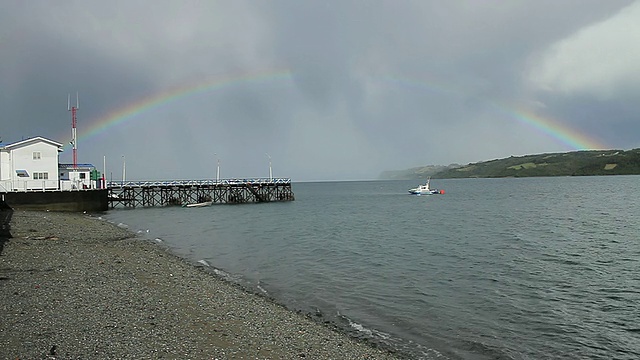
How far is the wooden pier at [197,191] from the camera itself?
7038cm

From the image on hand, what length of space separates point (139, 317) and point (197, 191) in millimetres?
66574

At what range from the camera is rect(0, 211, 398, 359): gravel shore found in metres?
9.25

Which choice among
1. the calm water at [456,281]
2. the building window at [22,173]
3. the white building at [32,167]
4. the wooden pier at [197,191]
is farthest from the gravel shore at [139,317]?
the wooden pier at [197,191]

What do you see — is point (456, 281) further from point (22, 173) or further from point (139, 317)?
point (22, 173)

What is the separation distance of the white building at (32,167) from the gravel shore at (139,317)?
1341 inches

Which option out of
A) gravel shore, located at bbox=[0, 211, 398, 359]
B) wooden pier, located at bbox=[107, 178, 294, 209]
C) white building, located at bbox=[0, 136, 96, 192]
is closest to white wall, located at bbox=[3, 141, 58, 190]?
white building, located at bbox=[0, 136, 96, 192]

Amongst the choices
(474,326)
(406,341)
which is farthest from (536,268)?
(406,341)

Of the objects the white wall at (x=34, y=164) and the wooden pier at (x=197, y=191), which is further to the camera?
the wooden pier at (x=197, y=191)

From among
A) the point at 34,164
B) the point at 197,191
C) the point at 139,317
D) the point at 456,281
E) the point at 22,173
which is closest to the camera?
the point at 139,317

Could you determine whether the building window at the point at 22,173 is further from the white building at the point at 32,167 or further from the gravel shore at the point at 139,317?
the gravel shore at the point at 139,317

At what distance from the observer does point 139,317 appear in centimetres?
1152

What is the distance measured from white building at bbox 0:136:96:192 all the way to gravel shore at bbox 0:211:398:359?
1341 inches

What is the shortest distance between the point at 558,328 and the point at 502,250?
16.5m

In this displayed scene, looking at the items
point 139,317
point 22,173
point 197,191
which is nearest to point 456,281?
point 139,317
